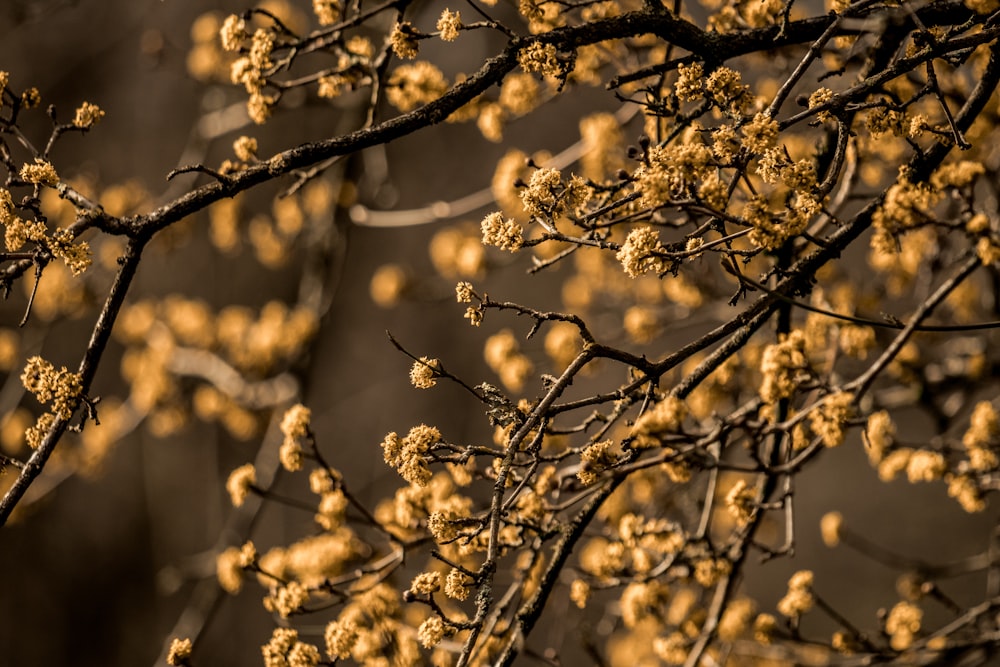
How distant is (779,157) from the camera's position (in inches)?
33.8

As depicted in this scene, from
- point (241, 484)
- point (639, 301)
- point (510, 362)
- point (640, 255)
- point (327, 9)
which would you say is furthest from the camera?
point (639, 301)

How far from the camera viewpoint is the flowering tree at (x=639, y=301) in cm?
91

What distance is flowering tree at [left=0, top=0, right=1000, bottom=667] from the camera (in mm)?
905

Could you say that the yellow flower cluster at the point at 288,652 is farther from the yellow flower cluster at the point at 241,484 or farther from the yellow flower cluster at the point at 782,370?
the yellow flower cluster at the point at 782,370

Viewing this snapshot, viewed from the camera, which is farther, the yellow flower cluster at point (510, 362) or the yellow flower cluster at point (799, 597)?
the yellow flower cluster at point (510, 362)

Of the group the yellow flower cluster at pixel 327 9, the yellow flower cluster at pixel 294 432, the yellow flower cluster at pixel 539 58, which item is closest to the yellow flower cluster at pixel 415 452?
the yellow flower cluster at pixel 294 432

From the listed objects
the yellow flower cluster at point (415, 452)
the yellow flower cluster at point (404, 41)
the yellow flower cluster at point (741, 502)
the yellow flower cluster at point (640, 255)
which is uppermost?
the yellow flower cluster at point (404, 41)

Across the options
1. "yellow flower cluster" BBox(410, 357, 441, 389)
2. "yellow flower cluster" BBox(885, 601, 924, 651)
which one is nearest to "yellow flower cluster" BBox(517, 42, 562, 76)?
"yellow flower cluster" BBox(410, 357, 441, 389)

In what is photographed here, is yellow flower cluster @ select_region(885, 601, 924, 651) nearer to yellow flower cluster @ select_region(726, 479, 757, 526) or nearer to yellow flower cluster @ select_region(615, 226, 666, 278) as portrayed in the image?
yellow flower cluster @ select_region(726, 479, 757, 526)

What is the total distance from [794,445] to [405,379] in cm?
300

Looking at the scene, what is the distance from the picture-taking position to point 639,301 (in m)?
2.25

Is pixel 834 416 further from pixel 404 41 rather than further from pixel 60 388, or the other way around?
pixel 60 388

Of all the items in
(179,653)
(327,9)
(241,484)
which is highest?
(327,9)

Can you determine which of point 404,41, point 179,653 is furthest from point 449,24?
point 179,653
